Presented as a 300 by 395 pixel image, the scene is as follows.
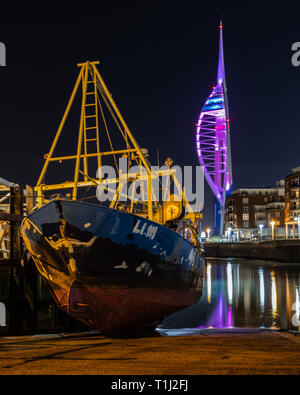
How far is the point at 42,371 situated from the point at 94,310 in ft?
13.0

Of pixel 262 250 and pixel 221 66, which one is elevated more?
pixel 221 66

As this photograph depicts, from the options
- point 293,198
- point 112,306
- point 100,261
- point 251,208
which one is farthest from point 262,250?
A: point 100,261

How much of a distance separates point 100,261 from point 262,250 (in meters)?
64.3

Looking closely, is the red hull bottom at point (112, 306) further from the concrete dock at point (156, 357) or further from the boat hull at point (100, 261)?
the concrete dock at point (156, 357)

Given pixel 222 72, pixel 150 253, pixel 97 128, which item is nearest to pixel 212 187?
pixel 222 72

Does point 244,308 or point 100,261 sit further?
point 244,308

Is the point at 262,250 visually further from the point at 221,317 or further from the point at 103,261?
the point at 103,261

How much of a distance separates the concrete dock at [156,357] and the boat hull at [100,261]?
3.35ft

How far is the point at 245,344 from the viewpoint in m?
8.73

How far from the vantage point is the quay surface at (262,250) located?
5675 centimetres

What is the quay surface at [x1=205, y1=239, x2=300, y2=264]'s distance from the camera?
2234 inches

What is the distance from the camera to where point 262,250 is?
69.5 meters

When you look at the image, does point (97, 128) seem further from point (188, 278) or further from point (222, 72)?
point (222, 72)

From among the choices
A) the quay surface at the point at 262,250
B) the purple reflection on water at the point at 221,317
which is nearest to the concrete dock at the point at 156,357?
the purple reflection on water at the point at 221,317
